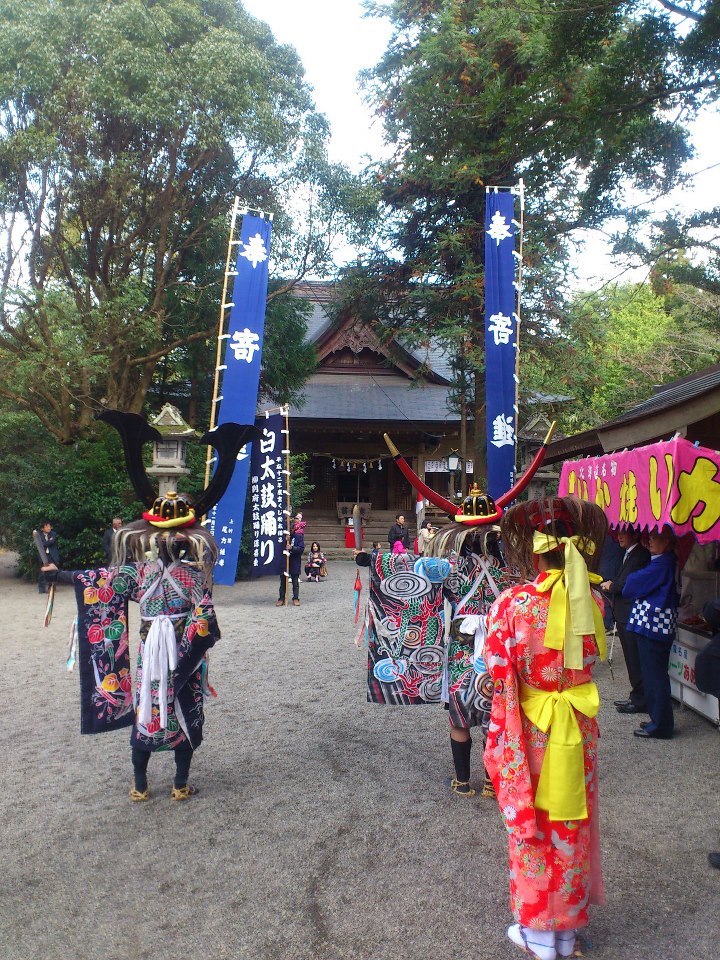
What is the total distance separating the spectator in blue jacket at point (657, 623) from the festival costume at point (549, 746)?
112 inches

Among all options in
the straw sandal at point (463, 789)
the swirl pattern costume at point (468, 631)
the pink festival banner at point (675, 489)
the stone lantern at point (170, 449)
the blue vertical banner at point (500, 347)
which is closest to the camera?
the swirl pattern costume at point (468, 631)

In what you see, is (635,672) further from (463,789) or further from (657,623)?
(463,789)

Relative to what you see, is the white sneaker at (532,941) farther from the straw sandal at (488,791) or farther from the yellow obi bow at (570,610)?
the straw sandal at (488,791)

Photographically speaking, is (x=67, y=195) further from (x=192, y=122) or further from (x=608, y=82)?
(x=608, y=82)

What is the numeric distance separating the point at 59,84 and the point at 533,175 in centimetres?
891

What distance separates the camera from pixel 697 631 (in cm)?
627

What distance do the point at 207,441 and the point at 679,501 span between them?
319cm

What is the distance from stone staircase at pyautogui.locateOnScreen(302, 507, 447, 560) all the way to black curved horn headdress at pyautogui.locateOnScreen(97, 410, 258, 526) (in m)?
17.4

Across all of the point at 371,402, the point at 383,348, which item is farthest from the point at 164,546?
the point at 383,348

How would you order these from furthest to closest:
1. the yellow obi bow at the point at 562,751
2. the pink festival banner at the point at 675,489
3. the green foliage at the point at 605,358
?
the green foliage at the point at 605,358 < the pink festival banner at the point at 675,489 < the yellow obi bow at the point at 562,751

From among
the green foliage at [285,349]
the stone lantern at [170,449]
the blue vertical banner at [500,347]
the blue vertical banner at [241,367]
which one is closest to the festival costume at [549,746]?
the blue vertical banner at [500,347]

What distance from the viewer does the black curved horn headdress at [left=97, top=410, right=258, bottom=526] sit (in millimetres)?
4578

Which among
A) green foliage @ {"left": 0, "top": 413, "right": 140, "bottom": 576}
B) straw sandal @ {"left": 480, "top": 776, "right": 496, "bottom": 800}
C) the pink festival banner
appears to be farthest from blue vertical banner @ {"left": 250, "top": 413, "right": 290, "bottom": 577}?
straw sandal @ {"left": 480, "top": 776, "right": 496, "bottom": 800}

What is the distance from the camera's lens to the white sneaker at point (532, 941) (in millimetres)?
2764
